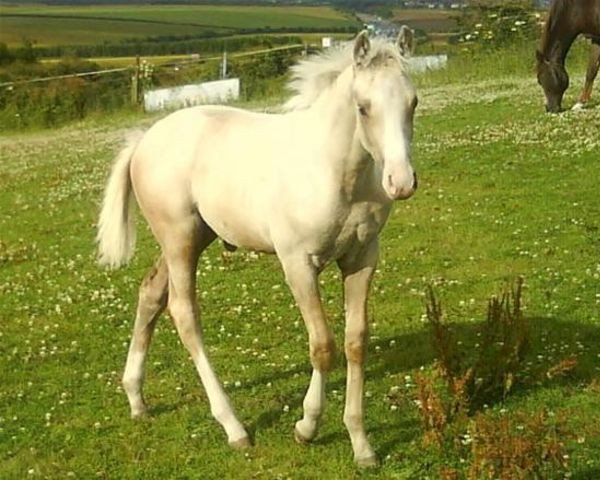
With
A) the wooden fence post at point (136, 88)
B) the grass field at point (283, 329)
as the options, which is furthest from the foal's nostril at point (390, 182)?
the wooden fence post at point (136, 88)

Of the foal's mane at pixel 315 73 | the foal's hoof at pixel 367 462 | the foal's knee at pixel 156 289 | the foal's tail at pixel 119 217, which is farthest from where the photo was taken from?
the foal's tail at pixel 119 217

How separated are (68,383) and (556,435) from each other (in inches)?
161

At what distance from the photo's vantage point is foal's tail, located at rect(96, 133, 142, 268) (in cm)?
830

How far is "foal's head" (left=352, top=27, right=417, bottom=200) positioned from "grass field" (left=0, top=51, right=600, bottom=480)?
2.07m

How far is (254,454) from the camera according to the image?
23.7 feet

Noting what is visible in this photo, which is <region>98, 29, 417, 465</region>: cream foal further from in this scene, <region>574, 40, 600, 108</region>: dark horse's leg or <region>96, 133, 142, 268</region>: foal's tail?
<region>574, 40, 600, 108</region>: dark horse's leg

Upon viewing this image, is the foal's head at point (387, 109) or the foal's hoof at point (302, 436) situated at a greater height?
the foal's head at point (387, 109)

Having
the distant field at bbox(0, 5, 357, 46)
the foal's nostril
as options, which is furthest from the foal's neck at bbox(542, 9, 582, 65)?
the distant field at bbox(0, 5, 357, 46)

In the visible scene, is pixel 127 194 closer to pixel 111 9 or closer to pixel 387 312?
pixel 387 312

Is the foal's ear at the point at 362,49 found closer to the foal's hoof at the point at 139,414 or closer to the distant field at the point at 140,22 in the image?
the foal's hoof at the point at 139,414

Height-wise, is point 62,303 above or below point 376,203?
below

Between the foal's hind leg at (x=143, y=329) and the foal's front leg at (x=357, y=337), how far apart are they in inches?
70.1

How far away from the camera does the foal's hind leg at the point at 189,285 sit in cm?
758

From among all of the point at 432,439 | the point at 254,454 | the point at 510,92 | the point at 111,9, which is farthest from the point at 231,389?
the point at 111,9
